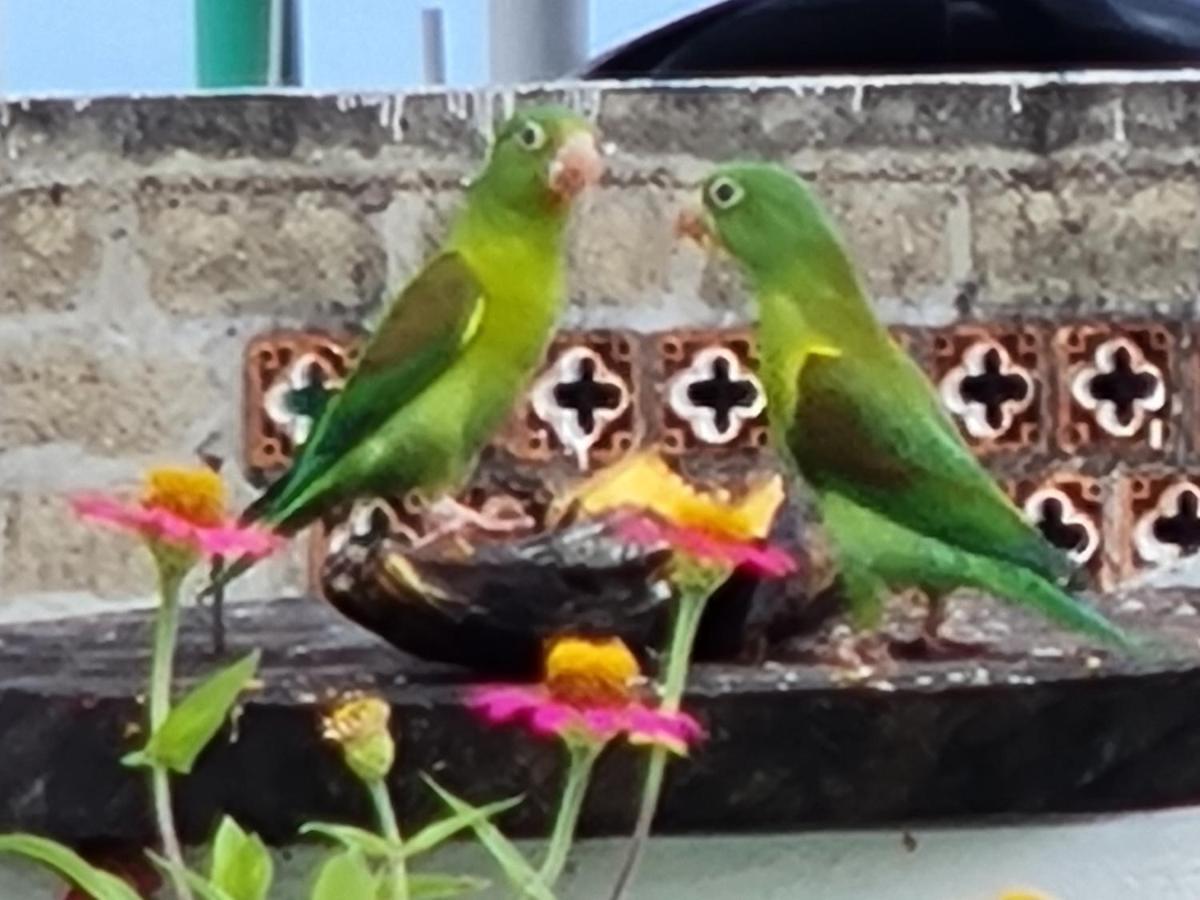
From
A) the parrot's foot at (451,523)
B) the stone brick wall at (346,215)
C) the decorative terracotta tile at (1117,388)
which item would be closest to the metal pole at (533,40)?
the stone brick wall at (346,215)

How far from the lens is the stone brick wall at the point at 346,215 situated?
1350 millimetres

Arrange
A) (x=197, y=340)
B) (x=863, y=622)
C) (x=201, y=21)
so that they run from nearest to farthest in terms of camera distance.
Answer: (x=863, y=622) → (x=197, y=340) → (x=201, y=21)

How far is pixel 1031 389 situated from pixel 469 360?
591mm

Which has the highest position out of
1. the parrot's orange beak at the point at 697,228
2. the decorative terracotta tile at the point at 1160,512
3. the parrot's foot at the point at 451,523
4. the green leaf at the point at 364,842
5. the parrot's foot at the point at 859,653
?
the parrot's orange beak at the point at 697,228

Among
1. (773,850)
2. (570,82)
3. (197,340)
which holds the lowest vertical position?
(773,850)

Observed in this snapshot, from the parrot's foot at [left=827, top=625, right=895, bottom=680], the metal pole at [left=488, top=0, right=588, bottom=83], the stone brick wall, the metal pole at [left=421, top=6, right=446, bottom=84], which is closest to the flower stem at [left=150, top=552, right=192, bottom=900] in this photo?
the parrot's foot at [left=827, top=625, right=895, bottom=680]

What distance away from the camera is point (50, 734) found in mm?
760

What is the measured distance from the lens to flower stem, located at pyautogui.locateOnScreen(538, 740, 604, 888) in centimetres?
68

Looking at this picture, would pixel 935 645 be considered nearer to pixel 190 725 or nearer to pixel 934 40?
pixel 190 725

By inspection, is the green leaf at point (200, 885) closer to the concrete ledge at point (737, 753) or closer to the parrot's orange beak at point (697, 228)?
the concrete ledge at point (737, 753)

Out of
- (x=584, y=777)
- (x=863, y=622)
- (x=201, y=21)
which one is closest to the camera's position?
(x=584, y=777)

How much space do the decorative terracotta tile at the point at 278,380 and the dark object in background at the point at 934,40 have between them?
26 centimetres

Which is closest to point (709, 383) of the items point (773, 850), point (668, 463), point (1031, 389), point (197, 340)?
point (668, 463)

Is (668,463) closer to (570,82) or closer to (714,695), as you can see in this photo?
(570,82)
